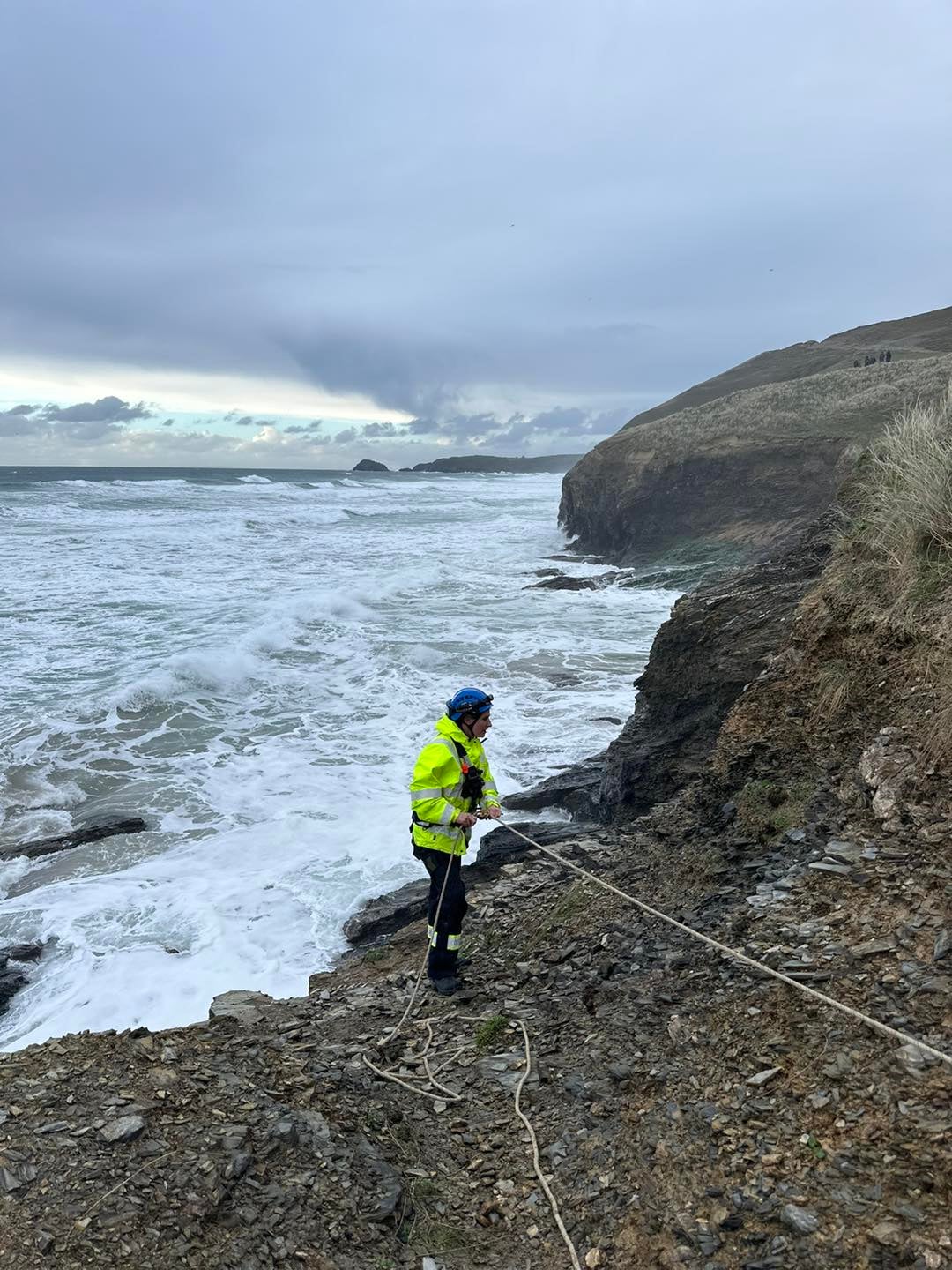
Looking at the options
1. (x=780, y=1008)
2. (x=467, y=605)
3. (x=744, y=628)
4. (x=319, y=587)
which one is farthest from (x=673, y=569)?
(x=780, y=1008)

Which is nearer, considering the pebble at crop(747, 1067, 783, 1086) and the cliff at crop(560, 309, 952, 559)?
the pebble at crop(747, 1067, 783, 1086)

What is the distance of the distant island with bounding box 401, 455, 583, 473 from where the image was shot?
146250 mm

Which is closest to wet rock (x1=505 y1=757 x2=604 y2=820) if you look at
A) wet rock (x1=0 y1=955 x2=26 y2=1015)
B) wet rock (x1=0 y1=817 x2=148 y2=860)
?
wet rock (x1=0 y1=817 x2=148 y2=860)

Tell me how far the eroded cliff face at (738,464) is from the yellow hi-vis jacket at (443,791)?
2056 centimetres

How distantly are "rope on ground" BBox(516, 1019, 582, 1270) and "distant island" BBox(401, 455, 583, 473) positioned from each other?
14060 centimetres

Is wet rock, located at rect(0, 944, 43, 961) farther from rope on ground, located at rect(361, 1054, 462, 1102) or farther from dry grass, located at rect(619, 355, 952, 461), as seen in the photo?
dry grass, located at rect(619, 355, 952, 461)

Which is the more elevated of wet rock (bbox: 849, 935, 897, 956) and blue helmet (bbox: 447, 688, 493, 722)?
blue helmet (bbox: 447, 688, 493, 722)

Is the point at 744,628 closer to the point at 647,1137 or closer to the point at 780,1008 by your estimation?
the point at 780,1008

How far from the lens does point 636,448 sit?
36.0 meters

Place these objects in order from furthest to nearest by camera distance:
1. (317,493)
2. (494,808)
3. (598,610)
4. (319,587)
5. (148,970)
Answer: (317,493) < (319,587) < (598,610) < (148,970) < (494,808)

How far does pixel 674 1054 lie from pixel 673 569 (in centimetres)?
2325

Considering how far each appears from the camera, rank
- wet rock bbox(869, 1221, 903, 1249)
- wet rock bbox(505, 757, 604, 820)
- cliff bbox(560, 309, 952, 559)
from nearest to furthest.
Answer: wet rock bbox(869, 1221, 903, 1249) → wet rock bbox(505, 757, 604, 820) → cliff bbox(560, 309, 952, 559)

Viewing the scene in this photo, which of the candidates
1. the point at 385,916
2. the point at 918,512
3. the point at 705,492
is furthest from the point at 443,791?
the point at 705,492

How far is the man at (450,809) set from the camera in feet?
16.7
